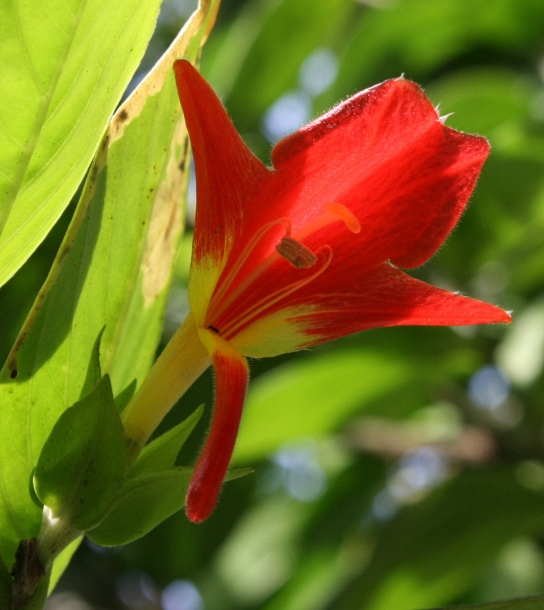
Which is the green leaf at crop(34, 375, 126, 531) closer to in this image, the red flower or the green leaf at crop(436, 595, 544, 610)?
the red flower

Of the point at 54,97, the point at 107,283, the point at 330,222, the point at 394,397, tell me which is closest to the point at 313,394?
the point at 394,397

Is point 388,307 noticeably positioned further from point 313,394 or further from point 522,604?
point 313,394

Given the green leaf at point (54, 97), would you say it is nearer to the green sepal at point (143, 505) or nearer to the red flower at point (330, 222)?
the red flower at point (330, 222)

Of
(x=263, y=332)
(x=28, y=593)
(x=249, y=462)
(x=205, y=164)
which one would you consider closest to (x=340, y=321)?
(x=263, y=332)

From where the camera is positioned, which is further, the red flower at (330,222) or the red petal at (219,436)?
the red flower at (330,222)

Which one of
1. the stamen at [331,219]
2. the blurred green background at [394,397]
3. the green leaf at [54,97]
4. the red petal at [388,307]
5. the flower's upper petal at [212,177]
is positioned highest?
the green leaf at [54,97]

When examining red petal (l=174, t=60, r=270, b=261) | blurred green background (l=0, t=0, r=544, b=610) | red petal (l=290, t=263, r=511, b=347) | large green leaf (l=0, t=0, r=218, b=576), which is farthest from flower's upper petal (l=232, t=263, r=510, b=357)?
blurred green background (l=0, t=0, r=544, b=610)

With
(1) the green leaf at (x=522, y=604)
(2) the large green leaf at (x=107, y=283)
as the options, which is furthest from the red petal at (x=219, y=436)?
(1) the green leaf at (x=522, y=604)
